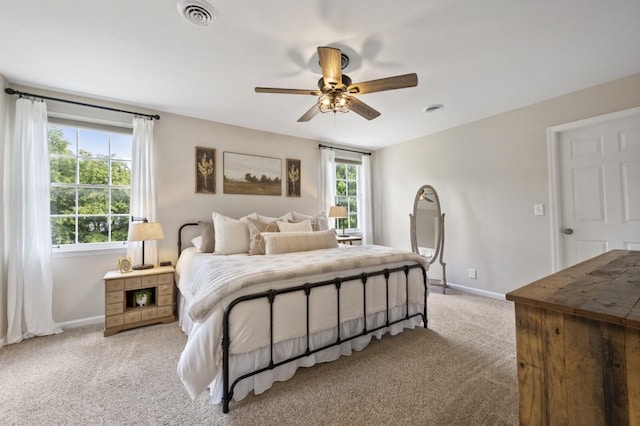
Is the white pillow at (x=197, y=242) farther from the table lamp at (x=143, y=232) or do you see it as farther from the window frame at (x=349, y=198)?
the window frame at (x=349, y=198)

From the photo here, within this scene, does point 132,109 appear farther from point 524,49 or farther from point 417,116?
point 524,49

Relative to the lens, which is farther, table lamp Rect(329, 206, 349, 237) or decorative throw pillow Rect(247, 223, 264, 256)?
table lamp Rect(329, 206, 349, 237)

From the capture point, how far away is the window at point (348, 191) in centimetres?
518

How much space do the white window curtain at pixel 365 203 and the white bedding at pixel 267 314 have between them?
256cm

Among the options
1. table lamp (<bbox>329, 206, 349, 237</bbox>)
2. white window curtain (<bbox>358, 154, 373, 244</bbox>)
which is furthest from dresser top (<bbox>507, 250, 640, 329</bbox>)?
white window curtain (<bbox>358, 154, 373, 244</bbox>)

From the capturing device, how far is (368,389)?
1.77 metres

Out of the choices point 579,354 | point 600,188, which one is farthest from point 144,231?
point 600,188

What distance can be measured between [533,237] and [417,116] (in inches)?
83.6

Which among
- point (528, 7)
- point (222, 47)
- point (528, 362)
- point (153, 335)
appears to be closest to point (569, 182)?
point (528, 7)

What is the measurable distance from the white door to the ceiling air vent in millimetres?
3864

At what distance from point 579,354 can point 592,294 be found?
26cm

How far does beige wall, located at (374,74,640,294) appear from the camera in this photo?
3.08m

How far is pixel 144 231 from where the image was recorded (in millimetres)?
2861

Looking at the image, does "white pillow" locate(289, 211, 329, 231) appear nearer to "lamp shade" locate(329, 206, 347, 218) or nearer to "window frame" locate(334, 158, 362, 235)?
"lamp shade" locate(329, 206, 347, 218)
